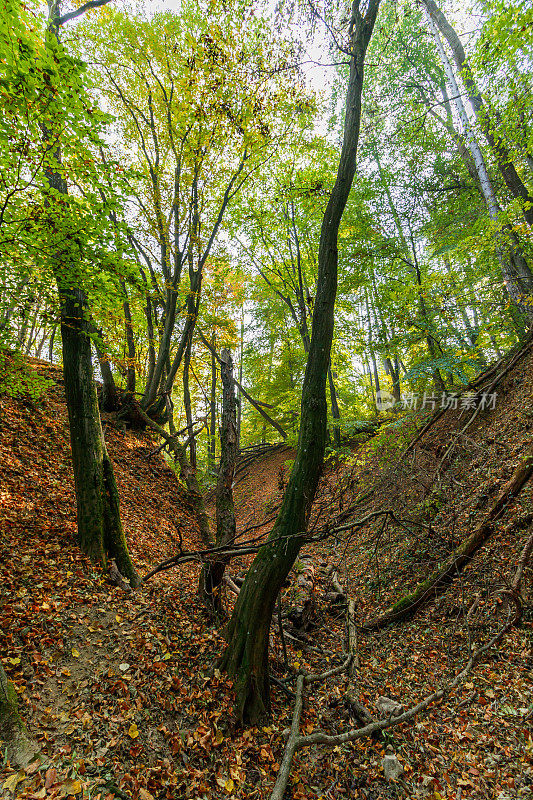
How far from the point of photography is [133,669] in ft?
11.3

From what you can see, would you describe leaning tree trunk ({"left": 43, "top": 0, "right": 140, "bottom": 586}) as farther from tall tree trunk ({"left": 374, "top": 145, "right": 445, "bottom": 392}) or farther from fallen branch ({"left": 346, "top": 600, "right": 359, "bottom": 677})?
tall tree trunk ({"left": 374, "top": 145, "right": 445, "bottom": 392})

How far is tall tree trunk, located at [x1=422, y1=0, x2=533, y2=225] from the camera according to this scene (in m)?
7.81

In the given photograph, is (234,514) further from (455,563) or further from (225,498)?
(455,563)

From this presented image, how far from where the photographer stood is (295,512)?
3.54 metres

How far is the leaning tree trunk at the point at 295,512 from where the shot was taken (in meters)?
3.49

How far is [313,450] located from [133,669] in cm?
292

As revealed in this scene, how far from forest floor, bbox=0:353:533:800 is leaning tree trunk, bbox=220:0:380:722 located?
9.4 inches

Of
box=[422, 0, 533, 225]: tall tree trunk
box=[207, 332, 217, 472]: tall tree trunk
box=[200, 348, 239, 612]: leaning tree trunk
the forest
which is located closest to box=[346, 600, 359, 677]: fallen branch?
the forest

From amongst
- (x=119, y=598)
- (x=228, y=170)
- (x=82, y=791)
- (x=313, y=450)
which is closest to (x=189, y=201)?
(x=228, y=170)

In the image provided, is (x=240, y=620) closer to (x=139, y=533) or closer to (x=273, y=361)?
(x=139, y=533)

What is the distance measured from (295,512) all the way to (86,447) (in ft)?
10.6

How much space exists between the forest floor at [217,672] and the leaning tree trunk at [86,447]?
39cm

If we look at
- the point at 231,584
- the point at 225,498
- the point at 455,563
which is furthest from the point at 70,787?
the point at 455,563

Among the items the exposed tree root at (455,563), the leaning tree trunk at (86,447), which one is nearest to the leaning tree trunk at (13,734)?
the leaning tree trunk at (86,447)
